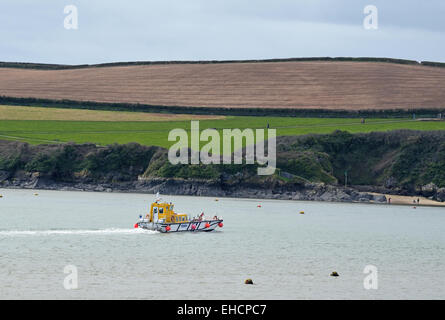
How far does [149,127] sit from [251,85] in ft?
99.3

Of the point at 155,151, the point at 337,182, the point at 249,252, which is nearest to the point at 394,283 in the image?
the point at 249,252

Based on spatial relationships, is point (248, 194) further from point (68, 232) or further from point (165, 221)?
point (68, 232)

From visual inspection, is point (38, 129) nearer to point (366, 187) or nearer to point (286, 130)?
point (286, 130)

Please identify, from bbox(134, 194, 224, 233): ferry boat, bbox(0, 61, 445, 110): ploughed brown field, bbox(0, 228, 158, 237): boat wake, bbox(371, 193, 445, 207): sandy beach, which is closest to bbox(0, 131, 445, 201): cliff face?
bbox(371, 193, 445, 207): sandy beach

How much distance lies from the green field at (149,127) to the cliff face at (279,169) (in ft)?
18.2

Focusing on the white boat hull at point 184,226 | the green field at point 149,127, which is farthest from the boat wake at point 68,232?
Result: the green field at point 149,127

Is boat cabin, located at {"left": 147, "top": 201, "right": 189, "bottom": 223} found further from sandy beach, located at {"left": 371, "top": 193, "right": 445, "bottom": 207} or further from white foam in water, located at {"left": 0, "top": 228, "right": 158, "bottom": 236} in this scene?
sandy beach, located at {"left": 371, "top": 193, "right": 445, "bottom": 207}

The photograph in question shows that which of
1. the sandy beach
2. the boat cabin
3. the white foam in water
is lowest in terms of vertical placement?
the sandy beach

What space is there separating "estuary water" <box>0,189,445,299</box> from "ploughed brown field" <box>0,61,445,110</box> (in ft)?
224

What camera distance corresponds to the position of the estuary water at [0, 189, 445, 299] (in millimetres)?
39000

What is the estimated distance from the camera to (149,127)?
14350cm

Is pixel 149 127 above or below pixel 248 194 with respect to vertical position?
above

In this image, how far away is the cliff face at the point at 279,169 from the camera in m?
121

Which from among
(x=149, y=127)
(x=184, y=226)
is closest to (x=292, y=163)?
(x=149, y=127)
